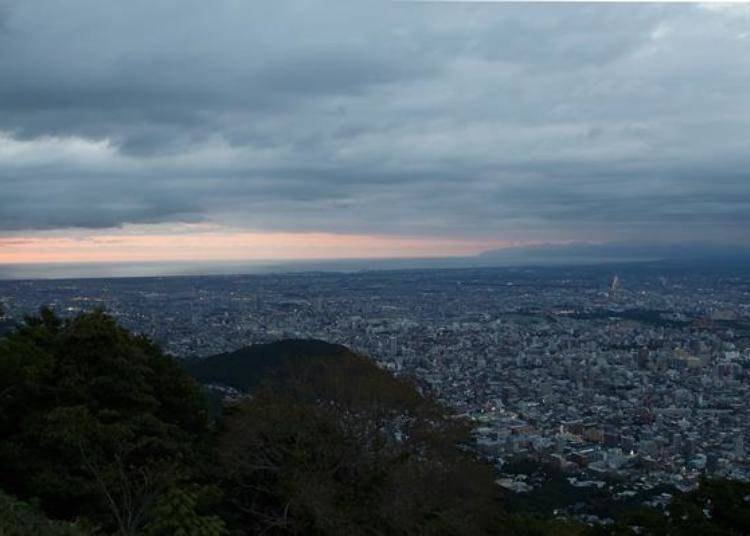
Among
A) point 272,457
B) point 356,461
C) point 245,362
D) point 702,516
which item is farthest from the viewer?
point 245,362

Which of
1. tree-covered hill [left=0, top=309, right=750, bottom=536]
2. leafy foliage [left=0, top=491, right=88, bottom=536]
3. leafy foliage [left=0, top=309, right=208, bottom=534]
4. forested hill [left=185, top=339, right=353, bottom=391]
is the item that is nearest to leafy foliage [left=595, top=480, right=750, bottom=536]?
tree-covered hill [left=0, top=309, right=750, bottom=536]

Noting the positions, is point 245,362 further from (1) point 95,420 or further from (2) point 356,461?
(2) point 356,461

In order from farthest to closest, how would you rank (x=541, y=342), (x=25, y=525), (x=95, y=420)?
(x=541, y=342) → (x=95, y=420) → (x=25, y=525)

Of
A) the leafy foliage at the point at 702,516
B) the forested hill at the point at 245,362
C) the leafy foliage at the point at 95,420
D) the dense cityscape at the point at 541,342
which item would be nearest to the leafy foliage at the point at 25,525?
the leafy foliage at the point at 95,420

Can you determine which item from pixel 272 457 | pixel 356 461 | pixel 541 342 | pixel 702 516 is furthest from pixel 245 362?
pixel 541 342

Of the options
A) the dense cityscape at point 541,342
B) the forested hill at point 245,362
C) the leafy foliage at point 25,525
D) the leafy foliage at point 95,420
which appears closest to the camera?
Result: the leafy foliage at point 25,525

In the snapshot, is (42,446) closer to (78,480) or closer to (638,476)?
(78,480)

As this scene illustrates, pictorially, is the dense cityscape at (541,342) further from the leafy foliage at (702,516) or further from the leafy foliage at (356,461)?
the leafy foliage at (702,516)

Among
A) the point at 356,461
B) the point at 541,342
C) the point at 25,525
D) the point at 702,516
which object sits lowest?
the point at 541,342
